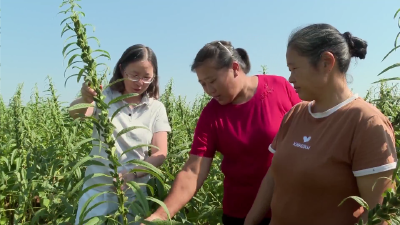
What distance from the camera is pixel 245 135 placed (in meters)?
2.35

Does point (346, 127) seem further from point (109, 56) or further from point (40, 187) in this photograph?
point (40, 187)

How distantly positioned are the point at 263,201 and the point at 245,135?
412 millimetres

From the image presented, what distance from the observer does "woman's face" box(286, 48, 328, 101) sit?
169 centimetres

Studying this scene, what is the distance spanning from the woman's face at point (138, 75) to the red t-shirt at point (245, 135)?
1.39ft

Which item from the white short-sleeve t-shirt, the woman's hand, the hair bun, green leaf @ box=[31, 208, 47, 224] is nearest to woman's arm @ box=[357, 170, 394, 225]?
the hair bun

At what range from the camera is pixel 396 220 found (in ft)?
3.27

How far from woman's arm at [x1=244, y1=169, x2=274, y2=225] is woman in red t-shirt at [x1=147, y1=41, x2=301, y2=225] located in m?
0.21

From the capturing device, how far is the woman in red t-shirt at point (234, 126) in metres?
2.34

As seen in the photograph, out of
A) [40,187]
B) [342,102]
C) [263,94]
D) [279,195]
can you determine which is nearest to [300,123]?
[342,102]

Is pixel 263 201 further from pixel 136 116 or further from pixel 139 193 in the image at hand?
pixel 136 116

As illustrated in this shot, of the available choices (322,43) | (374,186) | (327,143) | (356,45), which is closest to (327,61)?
(322,43)

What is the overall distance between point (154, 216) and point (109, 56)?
84 cm

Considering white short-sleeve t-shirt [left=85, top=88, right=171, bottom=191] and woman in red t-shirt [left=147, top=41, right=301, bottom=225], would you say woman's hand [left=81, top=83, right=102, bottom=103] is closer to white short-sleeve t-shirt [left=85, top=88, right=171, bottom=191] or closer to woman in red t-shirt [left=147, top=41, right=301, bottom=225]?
white short-sleeve t-shirt [left=85, top=88, right=171, bottom=191]

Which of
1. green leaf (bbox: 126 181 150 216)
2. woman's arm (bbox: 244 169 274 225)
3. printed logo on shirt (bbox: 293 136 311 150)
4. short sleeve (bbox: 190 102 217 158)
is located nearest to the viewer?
green leaf (bbox: 126 181 150 216)
